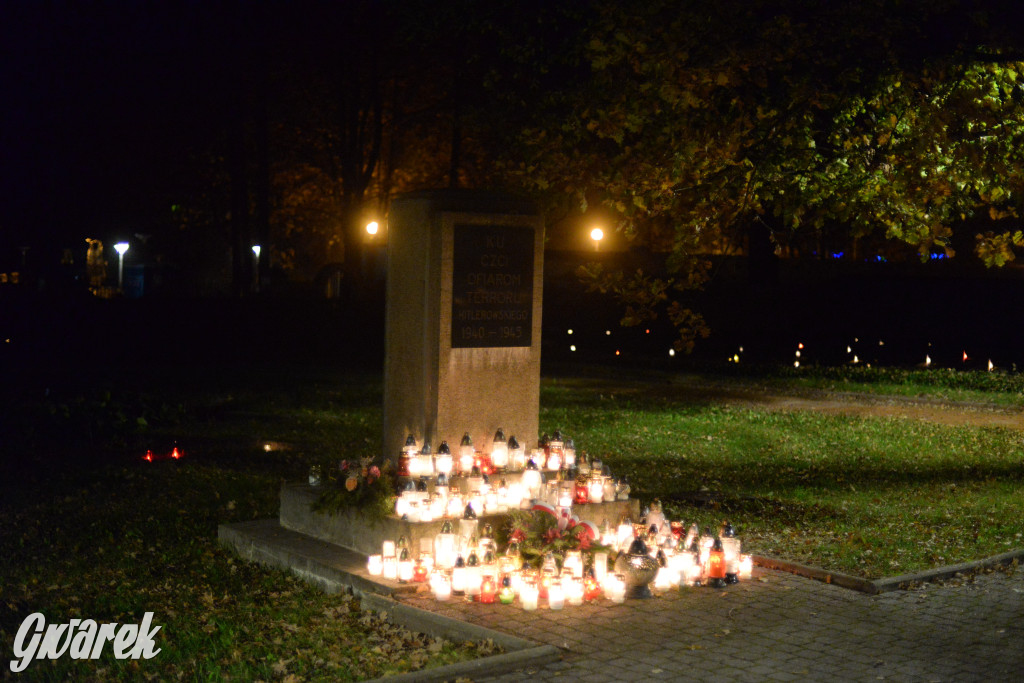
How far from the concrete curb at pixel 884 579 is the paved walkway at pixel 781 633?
0.10 meters

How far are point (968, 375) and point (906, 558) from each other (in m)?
16.6

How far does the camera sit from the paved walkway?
678cm

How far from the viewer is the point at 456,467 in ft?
31.2

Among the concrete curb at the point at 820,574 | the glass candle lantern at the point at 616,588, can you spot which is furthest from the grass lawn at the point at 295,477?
the glass candle lantern at the point at 616,588

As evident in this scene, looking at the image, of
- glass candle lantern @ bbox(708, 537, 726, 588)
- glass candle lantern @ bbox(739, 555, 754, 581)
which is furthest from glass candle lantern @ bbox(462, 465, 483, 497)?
glass candle lantern @ bbox(739, 555, 754, 581)

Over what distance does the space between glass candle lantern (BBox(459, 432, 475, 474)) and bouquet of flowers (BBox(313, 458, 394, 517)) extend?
1.98 feet

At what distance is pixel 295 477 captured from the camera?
13.2 metres

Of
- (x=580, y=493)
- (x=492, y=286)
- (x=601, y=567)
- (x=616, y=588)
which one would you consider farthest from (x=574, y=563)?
(x=492, y=286)

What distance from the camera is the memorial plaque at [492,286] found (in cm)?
952

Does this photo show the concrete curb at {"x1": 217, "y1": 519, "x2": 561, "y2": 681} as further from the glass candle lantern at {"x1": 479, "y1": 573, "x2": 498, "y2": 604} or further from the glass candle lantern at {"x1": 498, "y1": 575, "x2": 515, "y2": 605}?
the glass candle lantern at {"x1": 498, "y1": 575, "x2": 515, "y2": 605}

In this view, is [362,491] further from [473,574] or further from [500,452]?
[473,574]

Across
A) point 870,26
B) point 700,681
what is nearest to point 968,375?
point 870,26

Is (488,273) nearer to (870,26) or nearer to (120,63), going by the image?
(870,26)

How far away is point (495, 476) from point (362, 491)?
3.59 feet
